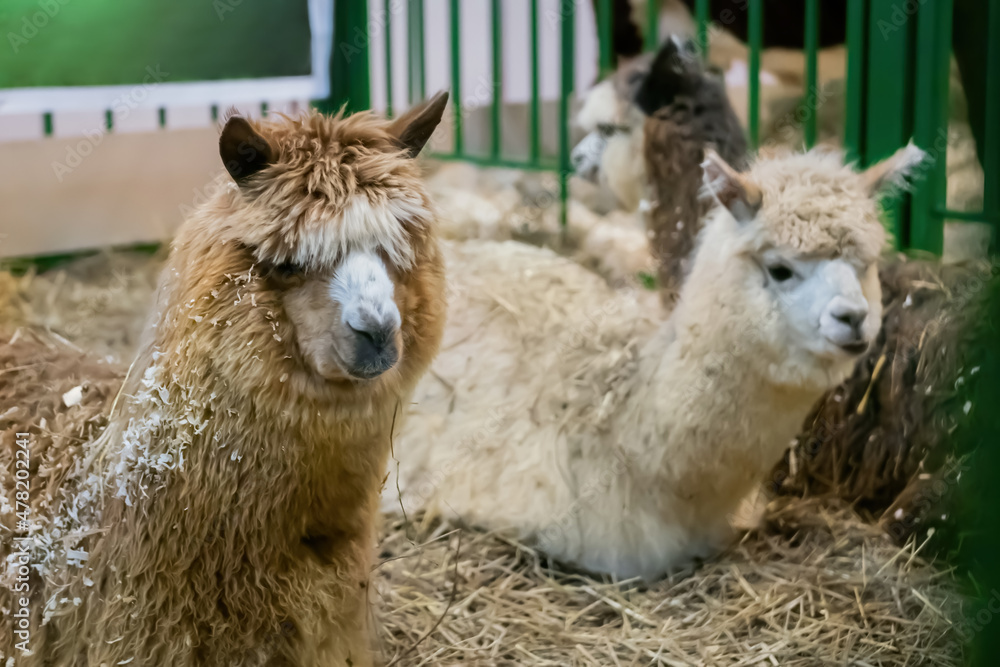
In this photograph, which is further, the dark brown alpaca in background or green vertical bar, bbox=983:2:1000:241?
the dark brown alpaca in background

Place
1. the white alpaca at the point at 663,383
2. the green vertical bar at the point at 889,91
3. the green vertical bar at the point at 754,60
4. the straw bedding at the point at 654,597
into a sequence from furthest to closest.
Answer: the green vertical bar at the point at 754,60 < the green vertical bar at the point at 889,91 < the white alpaca at the point at 663,383 < the straw bedding at the point at 654,597

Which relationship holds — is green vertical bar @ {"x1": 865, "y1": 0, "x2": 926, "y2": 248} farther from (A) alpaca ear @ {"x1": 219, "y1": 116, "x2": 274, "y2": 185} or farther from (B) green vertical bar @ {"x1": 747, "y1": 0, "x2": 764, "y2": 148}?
(A) alpaca ear @ {"x1": 219, "y1": 116, "x2": 274, "y2": 185}

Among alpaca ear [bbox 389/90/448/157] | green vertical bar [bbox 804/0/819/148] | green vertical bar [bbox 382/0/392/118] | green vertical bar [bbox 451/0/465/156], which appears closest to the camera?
alpaca ear [bbox 389/90/448/157]

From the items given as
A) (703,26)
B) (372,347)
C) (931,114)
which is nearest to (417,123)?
(372,347)

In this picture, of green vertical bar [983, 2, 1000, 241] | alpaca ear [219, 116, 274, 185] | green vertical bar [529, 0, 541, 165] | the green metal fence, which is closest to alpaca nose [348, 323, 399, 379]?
alpaca ear [219, 116, 274, 185]

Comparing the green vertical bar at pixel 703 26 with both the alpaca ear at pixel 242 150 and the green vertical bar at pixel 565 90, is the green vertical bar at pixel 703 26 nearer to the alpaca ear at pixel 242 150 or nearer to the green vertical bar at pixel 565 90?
the green vertical bar at pixel 565 90

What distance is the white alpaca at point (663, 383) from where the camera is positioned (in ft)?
7.68

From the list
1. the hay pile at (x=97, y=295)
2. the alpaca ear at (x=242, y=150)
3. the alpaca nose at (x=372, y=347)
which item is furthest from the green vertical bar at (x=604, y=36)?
the alpaca nose at (x=372, y=347)

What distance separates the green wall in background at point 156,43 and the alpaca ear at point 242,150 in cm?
169

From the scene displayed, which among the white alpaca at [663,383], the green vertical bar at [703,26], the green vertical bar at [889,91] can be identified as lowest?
the white alpaca at [663,383]

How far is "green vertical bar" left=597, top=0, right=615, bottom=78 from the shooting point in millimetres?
3926

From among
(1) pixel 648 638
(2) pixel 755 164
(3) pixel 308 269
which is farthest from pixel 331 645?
(2) pixel 755 164

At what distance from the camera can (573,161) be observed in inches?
158

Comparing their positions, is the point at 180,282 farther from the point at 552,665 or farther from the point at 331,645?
the point at 552,665
